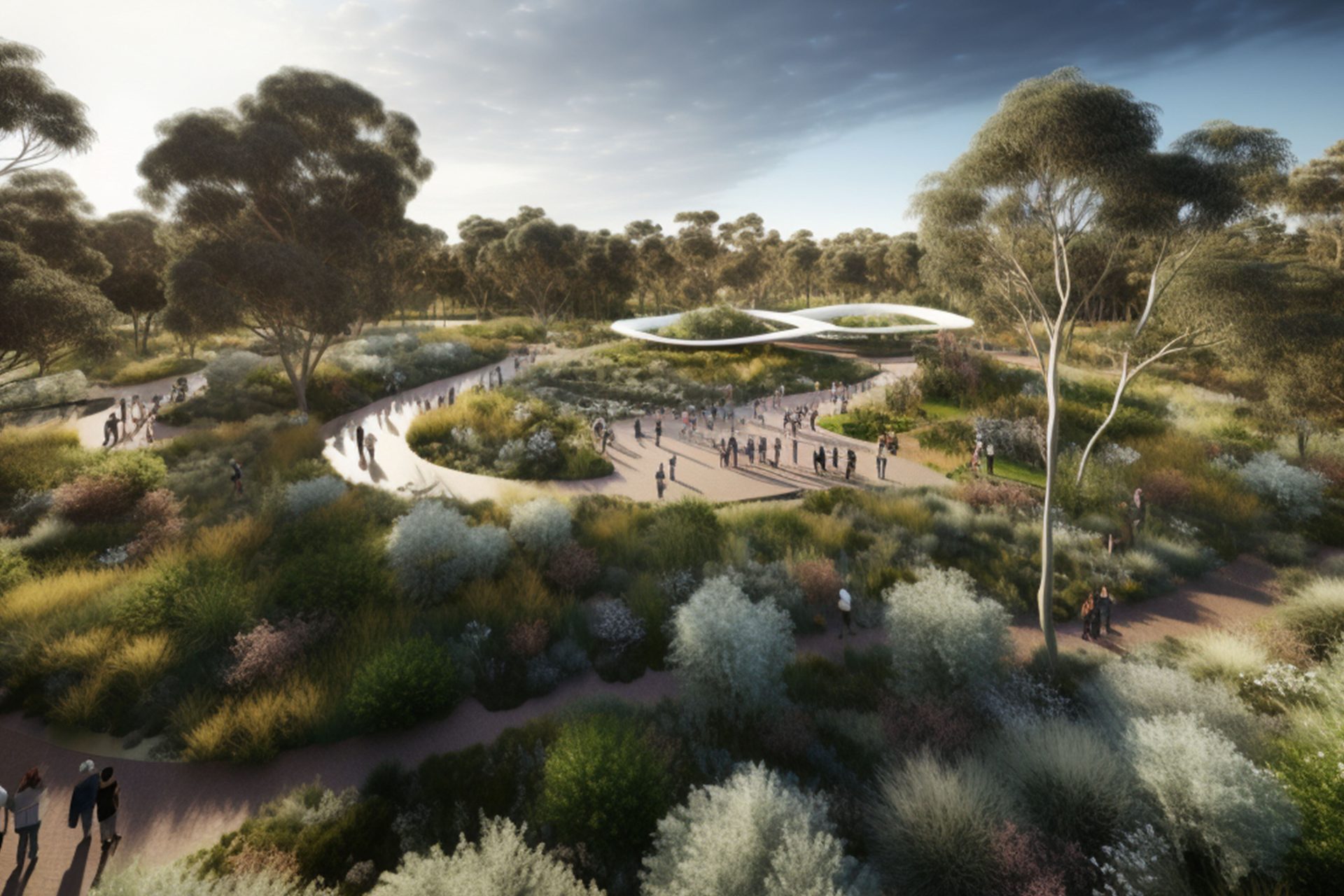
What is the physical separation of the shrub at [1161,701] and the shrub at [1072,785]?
876mm

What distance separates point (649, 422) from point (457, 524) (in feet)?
48.0

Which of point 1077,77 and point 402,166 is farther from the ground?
point 402,166

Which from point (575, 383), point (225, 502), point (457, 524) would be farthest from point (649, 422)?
point (225, 502)

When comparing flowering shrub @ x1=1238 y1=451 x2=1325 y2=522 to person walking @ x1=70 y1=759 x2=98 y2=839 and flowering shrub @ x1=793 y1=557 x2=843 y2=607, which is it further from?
person walking @ x1=70 y1=759 x2=98 y2=839

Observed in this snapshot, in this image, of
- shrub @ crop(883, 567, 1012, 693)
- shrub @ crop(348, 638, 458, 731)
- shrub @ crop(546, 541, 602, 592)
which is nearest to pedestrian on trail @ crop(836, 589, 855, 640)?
shrub @ crop(883, 567, 1012, 693)

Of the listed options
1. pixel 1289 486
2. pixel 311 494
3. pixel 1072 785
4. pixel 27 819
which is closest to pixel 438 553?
pixel 311 494

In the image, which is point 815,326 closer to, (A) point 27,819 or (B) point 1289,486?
(B) point 1289,486

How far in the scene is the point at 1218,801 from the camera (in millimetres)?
5859

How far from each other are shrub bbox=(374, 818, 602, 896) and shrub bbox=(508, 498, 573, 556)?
25.3 ft

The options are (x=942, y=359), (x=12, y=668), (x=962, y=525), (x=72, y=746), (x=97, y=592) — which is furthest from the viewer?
(x=942, y=359)

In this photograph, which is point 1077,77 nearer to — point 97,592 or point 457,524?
point 457,524

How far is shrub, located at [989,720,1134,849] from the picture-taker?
21.3 ft

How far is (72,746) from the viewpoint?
26.5ft

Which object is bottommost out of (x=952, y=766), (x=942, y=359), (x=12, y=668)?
(x=952, y=766)
